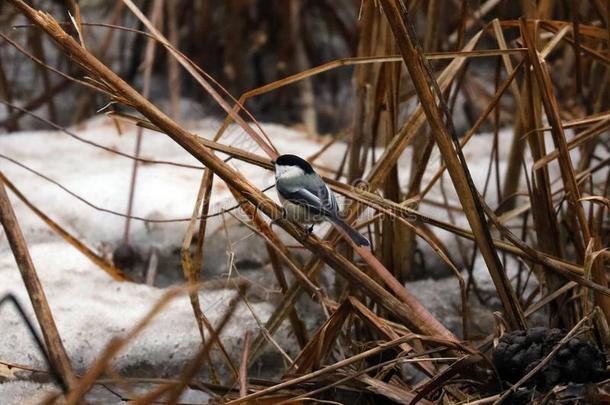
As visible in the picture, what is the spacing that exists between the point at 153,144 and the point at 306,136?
52 centimetres

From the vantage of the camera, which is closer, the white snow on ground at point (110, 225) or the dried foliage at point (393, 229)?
the dried foliage at point (393, 229)

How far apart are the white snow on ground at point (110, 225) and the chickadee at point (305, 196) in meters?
0.24

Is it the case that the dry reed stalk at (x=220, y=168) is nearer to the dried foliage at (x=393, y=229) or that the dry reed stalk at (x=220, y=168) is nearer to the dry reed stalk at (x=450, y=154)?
the dried foliage at (x=393, y=229)

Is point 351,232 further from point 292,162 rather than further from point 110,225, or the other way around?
point 110,225

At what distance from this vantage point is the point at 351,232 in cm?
164

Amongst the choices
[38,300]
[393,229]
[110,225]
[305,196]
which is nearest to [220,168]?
[305,196]

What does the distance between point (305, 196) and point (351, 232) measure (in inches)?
4.0

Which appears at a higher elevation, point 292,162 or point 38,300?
point 292,162

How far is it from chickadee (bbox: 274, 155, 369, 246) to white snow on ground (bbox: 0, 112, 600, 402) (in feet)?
0.79

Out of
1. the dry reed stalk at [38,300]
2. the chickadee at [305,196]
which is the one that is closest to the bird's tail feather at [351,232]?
the chickadee at [305,196]

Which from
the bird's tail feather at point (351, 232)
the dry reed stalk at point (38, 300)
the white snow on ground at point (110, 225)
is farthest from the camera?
the white snow on ground at point (110, 225)

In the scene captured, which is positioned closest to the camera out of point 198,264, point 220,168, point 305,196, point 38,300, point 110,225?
point 38,300

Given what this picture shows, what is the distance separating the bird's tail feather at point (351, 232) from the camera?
1.61 m

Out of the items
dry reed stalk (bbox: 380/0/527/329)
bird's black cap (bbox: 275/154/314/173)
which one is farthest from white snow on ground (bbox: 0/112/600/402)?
dry reed stalk (bbox: 380/0/527/329)
